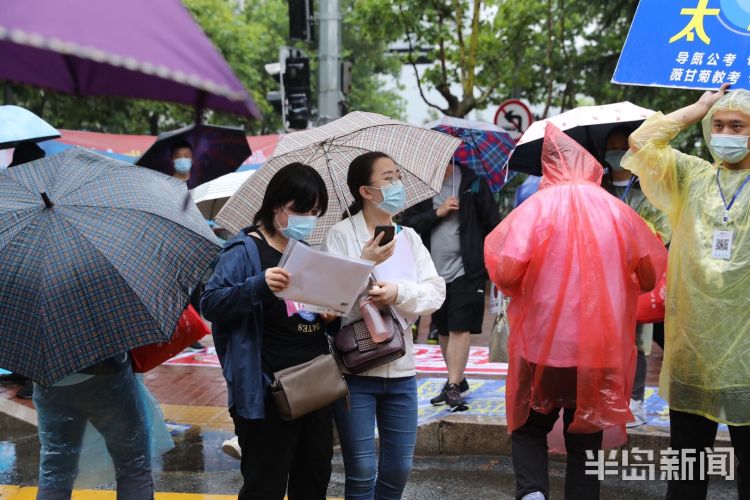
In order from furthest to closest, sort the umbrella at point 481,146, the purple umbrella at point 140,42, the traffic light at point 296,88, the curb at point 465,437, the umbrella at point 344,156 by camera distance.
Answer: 1. the traffic light at point 296,88
2. the umbrella at point 481,146
3. the curb at point 465,437
4. the umbrella at point 344,156
5. the purple umbrella at point 140,42

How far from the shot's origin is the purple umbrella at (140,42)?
142 centimetres

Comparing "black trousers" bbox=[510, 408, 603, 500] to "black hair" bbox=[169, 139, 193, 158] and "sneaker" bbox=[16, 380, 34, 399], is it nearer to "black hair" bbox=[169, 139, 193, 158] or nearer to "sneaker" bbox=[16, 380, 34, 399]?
"black hair" bbox=[169, 139, 193, 158]

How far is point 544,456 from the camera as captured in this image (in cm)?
379

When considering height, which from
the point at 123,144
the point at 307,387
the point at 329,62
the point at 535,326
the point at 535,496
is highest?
the point at 329,62

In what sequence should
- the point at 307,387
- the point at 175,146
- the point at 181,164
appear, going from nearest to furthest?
the point at 307,387 < the point at 175,146 < the point at 181,164

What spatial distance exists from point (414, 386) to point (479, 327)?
2199 mm

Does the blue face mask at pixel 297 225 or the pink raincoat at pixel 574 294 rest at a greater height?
the blue face mask at pixel 297 225

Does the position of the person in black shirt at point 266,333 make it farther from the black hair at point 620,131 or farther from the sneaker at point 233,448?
the black hair at point 620,131

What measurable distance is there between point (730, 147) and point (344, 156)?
1.74 metres

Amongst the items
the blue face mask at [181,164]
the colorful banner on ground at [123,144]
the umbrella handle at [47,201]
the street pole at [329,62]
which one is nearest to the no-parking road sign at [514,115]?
the colorful banner on ground at [123,144]

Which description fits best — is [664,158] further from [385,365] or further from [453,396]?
[453,396]

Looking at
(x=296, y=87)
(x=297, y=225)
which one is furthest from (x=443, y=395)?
(x=296, y=87)

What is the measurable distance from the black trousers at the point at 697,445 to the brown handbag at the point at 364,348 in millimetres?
1301

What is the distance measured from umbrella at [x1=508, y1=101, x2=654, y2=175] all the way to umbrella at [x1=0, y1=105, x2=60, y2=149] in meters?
2.87
